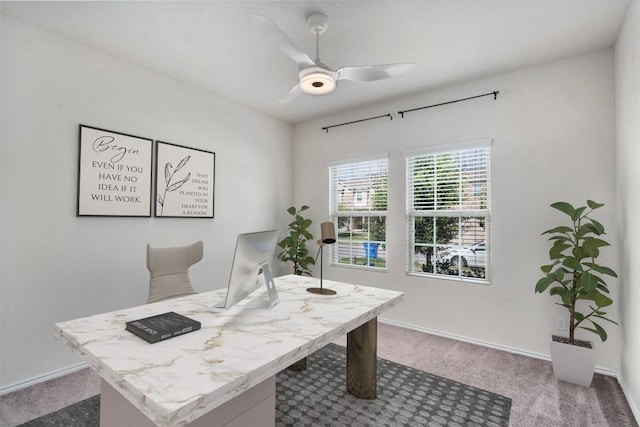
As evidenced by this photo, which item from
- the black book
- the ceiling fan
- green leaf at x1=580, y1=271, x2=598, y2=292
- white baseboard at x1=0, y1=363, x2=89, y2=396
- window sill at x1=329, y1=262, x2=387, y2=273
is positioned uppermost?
the ceiling fan

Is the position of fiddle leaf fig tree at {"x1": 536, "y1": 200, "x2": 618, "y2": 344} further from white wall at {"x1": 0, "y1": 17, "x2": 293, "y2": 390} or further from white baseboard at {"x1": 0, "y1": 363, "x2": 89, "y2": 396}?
white baseboard at {"x1": 0, "y1": 363, "x2": 89, "y2": 396}

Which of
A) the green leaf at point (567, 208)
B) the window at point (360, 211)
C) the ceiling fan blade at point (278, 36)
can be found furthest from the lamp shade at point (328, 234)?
the window at point (360, 211)

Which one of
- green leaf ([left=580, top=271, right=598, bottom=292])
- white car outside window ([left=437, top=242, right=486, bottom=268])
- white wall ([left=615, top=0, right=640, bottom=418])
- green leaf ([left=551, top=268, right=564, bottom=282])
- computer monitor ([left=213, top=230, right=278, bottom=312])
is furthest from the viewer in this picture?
white car outside window ([left=437, top=242, right=486, bottom=268])

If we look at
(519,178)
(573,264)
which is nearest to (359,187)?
(519,178)

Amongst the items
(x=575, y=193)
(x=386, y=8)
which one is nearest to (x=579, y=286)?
(x=575, y=193)

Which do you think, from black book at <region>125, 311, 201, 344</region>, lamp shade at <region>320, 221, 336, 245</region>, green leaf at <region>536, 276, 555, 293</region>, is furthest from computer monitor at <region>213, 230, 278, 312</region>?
green leaf at <region>536, 276, 555, 293</region>

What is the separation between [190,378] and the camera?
996 mm

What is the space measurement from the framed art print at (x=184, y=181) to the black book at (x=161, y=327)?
1999 millimetres

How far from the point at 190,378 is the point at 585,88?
3.69 m

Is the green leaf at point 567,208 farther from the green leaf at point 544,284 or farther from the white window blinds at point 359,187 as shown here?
the white window blinds at point 359,187

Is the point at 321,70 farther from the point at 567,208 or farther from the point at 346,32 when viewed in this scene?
the point at 567,208

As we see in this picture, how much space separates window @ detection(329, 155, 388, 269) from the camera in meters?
4.07

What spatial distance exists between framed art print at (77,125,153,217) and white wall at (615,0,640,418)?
3.94 meters

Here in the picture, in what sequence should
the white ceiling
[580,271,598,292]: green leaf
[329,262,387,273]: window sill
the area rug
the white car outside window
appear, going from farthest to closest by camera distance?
1. [329,262,387,273]: window sill
2. the white car outside window
3. [580,271,598,292]: green leaf
4. the white ceiling
5. the area rug
